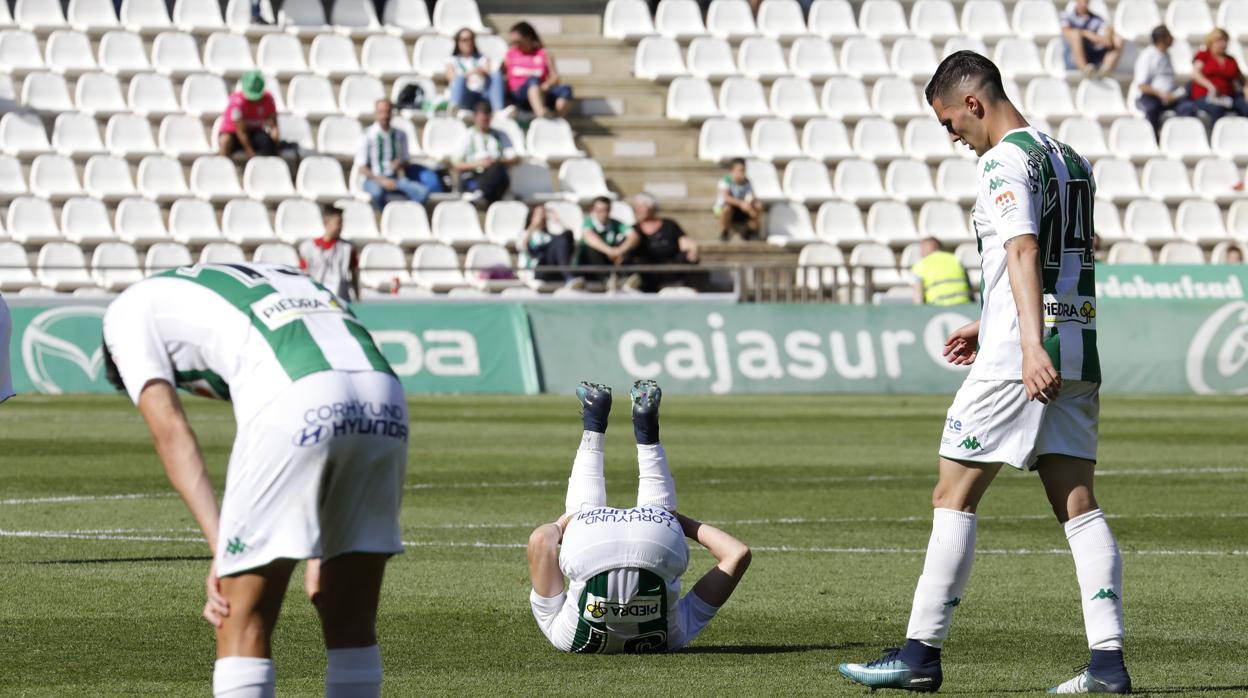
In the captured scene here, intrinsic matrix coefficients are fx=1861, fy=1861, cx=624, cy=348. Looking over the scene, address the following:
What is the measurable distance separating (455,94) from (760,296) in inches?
236

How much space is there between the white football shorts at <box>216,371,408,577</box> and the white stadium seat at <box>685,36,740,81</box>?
25.4m

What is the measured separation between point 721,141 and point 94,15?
9493 millimetres

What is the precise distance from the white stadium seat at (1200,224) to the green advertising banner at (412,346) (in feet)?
36.9

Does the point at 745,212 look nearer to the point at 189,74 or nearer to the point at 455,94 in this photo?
the point at 455,94

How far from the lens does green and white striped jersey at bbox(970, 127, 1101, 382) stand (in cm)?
589

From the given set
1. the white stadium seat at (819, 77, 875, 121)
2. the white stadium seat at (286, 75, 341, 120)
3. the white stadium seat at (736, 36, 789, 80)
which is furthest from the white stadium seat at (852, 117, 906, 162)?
the white stadium seat at (286, 75, 341, 120)

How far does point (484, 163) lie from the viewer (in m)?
25.7

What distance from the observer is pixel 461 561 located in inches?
367

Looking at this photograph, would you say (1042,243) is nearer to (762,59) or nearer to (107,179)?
(107,179)

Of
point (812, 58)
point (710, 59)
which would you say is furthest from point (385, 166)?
point (812, 58)

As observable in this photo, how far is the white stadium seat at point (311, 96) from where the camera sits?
26875 mm

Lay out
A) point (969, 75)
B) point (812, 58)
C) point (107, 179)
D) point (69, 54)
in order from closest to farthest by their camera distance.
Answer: point (969, 75) < point (107, 179) < point (69, 54) < point (812, 58)

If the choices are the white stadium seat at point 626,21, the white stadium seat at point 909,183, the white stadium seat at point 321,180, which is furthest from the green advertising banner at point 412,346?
the white stadium seat at point 626,21

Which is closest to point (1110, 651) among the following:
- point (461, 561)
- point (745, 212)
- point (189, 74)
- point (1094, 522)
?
point (1094, 522)
